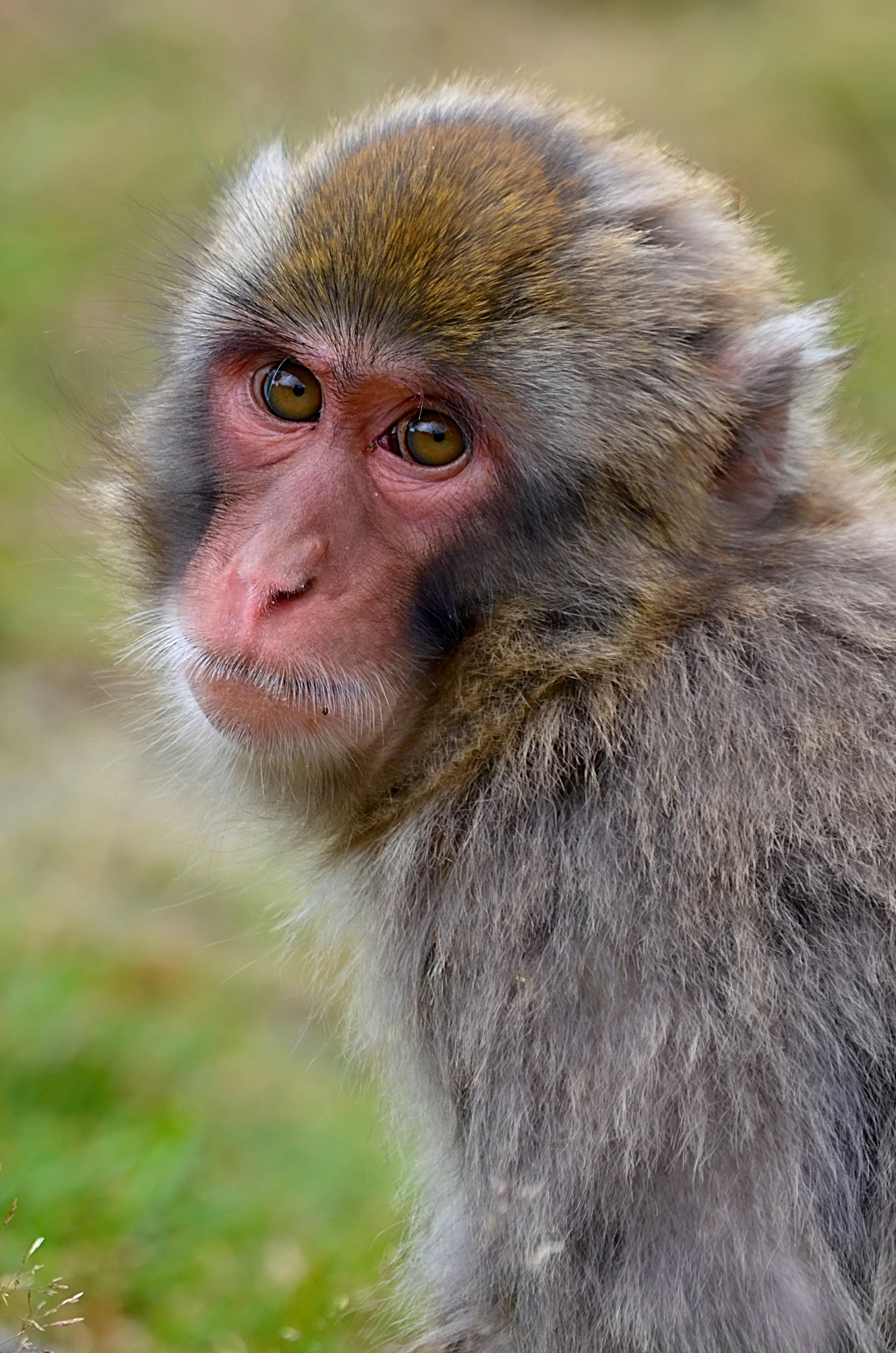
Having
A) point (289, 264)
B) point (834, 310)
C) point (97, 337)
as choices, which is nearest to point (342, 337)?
point (289, 264)

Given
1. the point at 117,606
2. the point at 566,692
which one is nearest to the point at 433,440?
the point at 566,692

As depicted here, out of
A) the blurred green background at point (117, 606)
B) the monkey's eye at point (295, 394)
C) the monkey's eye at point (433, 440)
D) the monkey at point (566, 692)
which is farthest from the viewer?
the blurred green background at point (117, 606)

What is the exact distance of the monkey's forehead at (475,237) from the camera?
10.2ft

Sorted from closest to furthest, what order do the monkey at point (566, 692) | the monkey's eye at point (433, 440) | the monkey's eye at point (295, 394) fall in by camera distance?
the monkey at point (566, 692) < the monkey's eye at point (433, 440) < the monkey's eye at point (295, 394)

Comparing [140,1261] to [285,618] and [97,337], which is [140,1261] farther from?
[97,337]

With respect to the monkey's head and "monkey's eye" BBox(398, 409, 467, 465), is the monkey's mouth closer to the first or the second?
the monkey's head

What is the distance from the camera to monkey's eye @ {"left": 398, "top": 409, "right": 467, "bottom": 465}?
10.3 feet

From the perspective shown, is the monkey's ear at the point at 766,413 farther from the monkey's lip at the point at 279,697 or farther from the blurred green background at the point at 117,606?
the monkey's lip at the point at 279,697

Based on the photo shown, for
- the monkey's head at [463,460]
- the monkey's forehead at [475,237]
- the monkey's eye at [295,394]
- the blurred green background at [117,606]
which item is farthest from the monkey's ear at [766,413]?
→ the monkey's eye at [295,394]

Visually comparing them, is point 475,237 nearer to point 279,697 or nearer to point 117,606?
point 279,697

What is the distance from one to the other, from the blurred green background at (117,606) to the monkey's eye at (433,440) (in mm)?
1012

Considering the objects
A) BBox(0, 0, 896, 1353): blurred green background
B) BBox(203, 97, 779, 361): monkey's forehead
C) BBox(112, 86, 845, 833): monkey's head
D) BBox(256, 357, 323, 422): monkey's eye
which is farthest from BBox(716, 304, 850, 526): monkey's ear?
BBox(256, 357, 323, 422): monkey's eye

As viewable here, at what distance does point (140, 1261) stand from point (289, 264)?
2.32 meters

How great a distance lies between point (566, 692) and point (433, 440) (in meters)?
0.54
